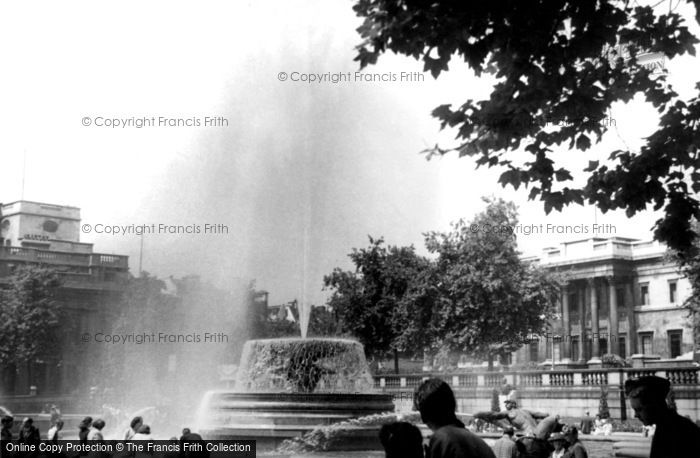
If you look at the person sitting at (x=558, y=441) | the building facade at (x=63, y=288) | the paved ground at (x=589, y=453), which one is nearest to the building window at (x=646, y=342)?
the building facade at (x=63, y=288)

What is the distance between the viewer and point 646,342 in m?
78.8

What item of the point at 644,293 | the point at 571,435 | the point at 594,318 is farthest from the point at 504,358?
the point at 571,435

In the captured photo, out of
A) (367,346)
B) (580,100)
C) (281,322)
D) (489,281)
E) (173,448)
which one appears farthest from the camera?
(281,322)

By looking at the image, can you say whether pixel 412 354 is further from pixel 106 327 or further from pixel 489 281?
pixel 106 327

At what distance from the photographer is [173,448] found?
456 inches

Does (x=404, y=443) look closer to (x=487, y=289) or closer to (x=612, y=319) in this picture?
(x=487, y=289)

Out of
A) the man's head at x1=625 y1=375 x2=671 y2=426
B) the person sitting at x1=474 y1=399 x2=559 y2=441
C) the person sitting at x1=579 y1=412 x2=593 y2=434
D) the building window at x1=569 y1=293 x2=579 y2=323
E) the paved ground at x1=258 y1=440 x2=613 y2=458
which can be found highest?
the building window at x1=569 y1=293 x2=579 y2=323

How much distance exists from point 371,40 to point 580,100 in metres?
2.85

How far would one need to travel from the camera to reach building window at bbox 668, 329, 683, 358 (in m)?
75.8

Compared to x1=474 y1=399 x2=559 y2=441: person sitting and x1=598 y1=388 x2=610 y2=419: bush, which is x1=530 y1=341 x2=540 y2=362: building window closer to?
x1=598 y1=388 x2=610 y2=419: bush

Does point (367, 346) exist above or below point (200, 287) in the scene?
below

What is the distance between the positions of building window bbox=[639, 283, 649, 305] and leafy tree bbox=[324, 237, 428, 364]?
2702cm

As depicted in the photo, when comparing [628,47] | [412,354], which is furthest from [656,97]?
[412,354]

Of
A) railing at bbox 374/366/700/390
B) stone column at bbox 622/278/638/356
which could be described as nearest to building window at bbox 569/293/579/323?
stone column at bbox 622/278/638/356
